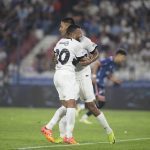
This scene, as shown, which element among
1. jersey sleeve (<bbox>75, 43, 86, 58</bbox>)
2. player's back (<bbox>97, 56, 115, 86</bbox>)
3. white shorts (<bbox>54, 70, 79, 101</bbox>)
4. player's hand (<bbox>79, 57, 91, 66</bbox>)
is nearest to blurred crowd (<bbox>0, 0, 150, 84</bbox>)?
player's back (<bbox>97, 56, 115, 86</bbox>)

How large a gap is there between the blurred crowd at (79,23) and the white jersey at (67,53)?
14.1 meters

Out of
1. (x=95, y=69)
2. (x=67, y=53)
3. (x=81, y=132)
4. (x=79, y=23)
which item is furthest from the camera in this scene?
(x=79, y=23)

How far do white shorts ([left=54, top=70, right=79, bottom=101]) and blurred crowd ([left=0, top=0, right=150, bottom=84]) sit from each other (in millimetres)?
14201

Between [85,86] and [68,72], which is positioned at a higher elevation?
[68,72]

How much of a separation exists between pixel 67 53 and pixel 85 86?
88 centimetres

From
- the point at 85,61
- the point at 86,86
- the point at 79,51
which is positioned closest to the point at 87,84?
the point at 86,86

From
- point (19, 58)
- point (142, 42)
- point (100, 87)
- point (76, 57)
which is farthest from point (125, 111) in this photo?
point (76, 57)

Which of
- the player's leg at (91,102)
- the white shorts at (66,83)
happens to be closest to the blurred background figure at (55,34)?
the player's leg at (91,102)

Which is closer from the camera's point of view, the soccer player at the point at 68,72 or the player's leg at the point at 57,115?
the soccer player at the point at 68,72

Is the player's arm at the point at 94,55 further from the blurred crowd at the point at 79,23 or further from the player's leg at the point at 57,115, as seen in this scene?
the blurred crowd at the point at 79,23

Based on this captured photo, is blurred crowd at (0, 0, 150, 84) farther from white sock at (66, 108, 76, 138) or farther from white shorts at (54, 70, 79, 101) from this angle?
white sock at (66, 108, 76, 138)

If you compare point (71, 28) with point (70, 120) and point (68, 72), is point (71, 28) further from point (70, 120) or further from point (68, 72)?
point (70, 120)

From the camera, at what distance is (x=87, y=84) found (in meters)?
13.7

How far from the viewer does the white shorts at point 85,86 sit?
13570 mm
